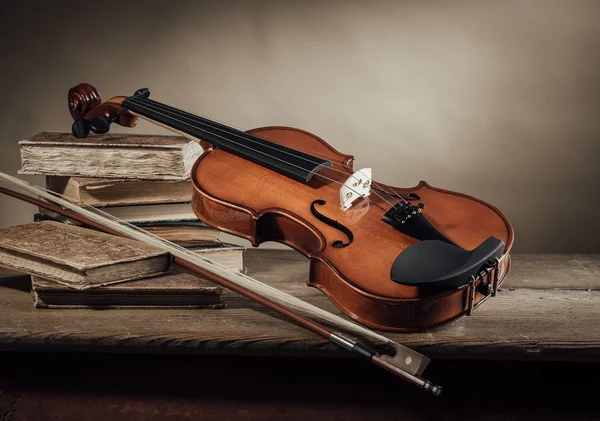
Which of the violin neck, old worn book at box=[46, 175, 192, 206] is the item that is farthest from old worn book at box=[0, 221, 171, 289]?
the violin neck

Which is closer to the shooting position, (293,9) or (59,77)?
(293,9)

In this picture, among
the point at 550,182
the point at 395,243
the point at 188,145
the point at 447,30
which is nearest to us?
the point at 395,243

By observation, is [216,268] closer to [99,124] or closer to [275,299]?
[275,299]

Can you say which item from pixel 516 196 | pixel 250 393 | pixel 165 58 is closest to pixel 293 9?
pixel 165 58

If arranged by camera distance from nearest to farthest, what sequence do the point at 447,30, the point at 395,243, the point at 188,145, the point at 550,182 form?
the point at 395,243
the point at 188,145
the point at 447,30
the point at 550,182

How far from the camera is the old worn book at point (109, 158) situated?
141 cm

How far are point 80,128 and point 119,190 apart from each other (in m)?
0.15

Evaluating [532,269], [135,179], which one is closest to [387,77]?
[532,269]

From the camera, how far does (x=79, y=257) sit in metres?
1.20

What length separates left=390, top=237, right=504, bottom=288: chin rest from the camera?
102 cm

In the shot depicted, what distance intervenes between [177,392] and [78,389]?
0.15 meters

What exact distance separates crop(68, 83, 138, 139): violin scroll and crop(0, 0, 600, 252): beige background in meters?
0.40

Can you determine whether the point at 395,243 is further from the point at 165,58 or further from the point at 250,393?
the point at 165,58

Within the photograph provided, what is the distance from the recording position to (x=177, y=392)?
45.6 inches
